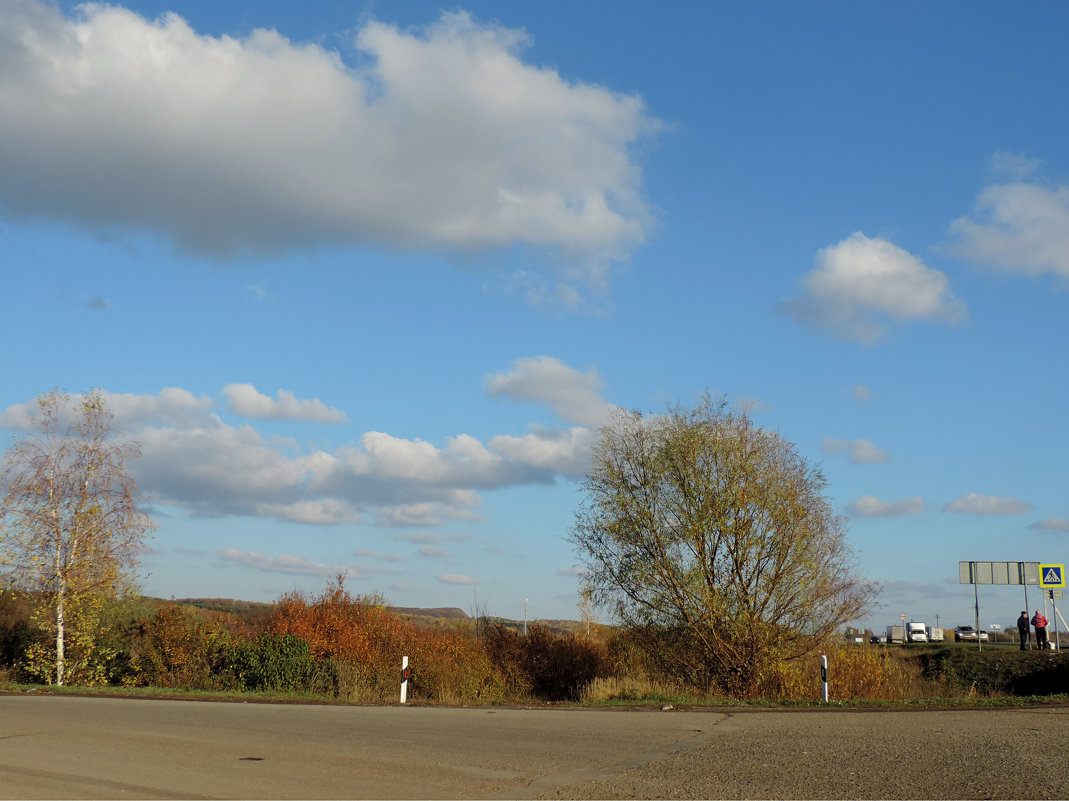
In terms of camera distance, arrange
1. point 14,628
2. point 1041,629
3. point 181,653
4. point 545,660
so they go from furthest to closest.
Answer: point 1041,629 → point 14,628 → point 545,660 → point 181,653

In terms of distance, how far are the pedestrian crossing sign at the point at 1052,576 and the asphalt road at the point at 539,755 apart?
36353mm

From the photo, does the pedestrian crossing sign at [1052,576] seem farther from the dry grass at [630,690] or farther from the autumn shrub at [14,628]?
the autumn shrub at [14,628]

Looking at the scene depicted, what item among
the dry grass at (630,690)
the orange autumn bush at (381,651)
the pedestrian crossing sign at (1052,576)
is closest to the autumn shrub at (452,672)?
the orange autumn bush at (381,651)

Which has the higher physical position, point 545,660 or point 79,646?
point 79,646

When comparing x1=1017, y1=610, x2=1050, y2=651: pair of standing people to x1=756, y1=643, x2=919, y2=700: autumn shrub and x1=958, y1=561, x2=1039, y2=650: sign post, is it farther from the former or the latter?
x1=756, y1=643, x2=919, y2=700: autumn shrub

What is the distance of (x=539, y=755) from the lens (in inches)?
439

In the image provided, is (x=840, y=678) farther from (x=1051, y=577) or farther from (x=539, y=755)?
(x=1051, y=577)

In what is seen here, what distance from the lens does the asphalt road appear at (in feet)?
29.3

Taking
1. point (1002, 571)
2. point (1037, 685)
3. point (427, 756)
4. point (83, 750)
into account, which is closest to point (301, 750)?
point (427, 756)

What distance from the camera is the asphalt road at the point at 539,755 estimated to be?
8.92 meters

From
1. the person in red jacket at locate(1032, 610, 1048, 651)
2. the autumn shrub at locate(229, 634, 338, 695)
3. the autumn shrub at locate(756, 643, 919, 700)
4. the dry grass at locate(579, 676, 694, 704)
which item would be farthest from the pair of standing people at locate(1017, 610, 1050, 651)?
the autumn shrub at locate(229, 634, 338, 695)

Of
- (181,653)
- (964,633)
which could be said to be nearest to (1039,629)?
(181,653)

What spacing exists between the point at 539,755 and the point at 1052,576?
154 feet

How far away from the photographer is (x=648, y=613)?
25.2 metres
